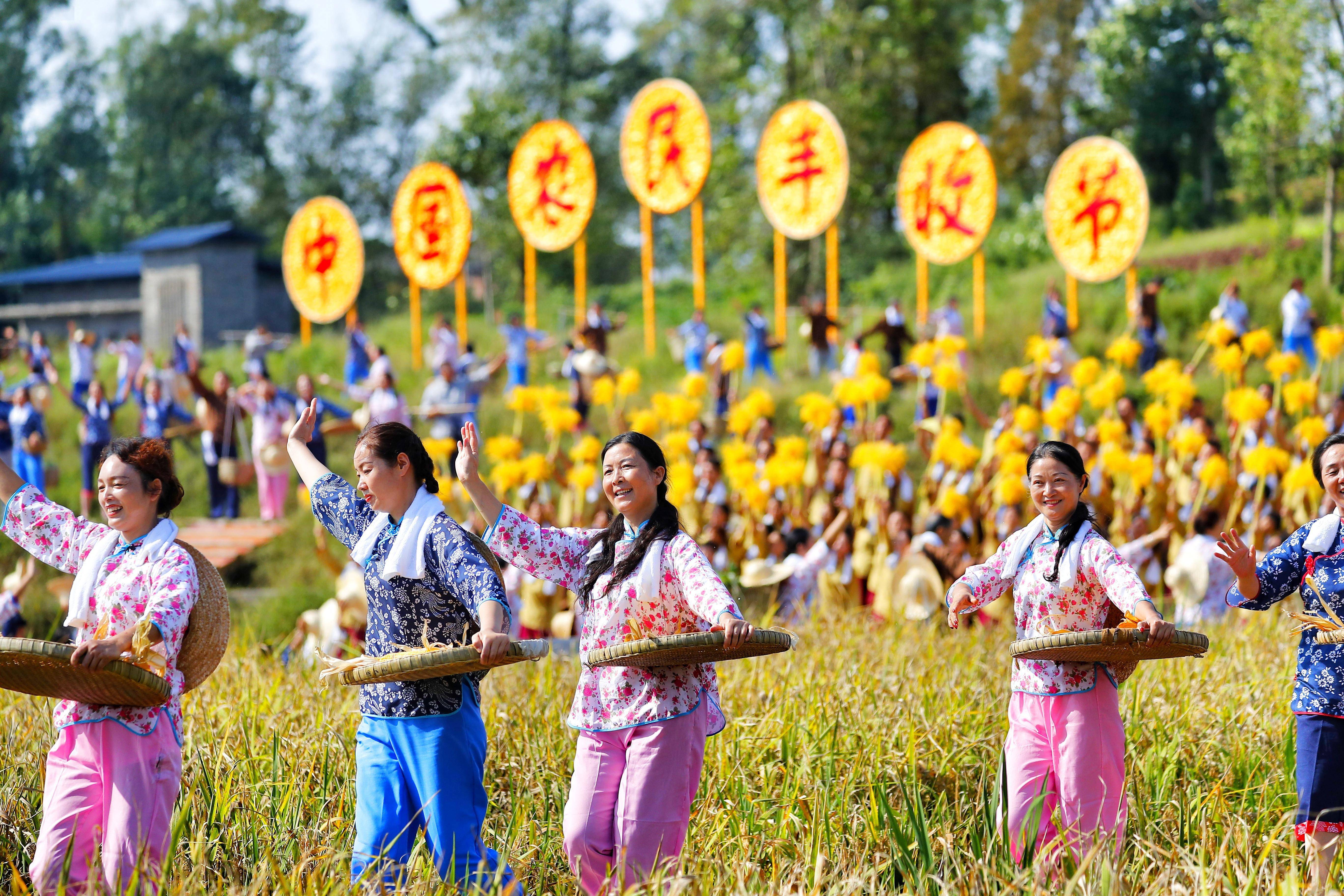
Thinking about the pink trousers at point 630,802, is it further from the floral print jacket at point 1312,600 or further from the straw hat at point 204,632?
the floral print jacket at point 1312,600

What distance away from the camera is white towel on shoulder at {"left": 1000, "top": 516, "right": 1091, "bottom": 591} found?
354 centimetres

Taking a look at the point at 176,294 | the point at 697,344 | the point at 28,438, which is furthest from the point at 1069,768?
the point at 176,294

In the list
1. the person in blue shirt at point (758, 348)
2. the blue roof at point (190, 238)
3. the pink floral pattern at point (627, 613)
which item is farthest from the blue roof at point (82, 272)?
the pink floral pattern at point (627, 613)

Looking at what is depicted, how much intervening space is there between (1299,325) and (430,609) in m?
13.1

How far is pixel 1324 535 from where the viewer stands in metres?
3.59

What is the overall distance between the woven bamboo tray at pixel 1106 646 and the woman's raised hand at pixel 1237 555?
305mm

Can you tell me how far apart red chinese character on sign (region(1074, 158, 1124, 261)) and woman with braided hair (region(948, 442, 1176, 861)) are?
11.6m

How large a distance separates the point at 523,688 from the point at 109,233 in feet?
107

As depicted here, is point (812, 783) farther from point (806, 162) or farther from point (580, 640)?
point (806, 162)

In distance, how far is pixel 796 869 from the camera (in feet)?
11.1

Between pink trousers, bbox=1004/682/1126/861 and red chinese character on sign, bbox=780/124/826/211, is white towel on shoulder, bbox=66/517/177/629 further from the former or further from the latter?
red chinese character on sign, bbox=780/124/826/211

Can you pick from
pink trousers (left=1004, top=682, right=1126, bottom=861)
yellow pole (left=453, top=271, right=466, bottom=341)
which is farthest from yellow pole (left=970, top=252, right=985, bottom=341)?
pink trousers (left=1004, top=682, right=1126, bottom=861)

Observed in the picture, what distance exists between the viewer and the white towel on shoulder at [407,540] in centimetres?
324

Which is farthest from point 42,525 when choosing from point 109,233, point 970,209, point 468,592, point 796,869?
point 109,233
